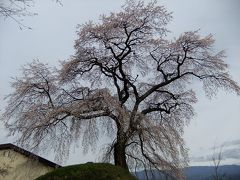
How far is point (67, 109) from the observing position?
49.9 feet

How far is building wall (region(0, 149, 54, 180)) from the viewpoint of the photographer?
1567 centimetres

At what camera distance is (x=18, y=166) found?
15977 millimetres

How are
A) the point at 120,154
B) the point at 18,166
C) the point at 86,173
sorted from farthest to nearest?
the point at 18,166 < the point at 120,154 < the point at 86,173

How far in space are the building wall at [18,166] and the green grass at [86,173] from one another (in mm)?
5181

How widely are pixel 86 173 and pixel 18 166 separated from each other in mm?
6157

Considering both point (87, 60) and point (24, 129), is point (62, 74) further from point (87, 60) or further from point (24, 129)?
point (24, 129)

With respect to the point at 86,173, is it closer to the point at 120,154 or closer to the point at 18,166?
the point at 120,154

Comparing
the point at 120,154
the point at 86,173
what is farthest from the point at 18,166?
the point at 86,173

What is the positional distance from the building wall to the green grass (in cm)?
518

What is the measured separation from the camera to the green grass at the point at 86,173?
10703mm

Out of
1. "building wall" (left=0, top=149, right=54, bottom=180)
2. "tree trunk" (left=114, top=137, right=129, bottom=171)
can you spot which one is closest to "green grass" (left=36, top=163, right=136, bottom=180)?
"tree trunk" (left=114, top=137, right=129, bottom=171)

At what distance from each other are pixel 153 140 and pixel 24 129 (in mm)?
5152

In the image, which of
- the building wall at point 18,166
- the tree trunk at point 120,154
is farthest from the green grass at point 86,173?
the building wall at point 18,166

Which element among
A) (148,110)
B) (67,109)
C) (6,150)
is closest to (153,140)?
(148,110)
